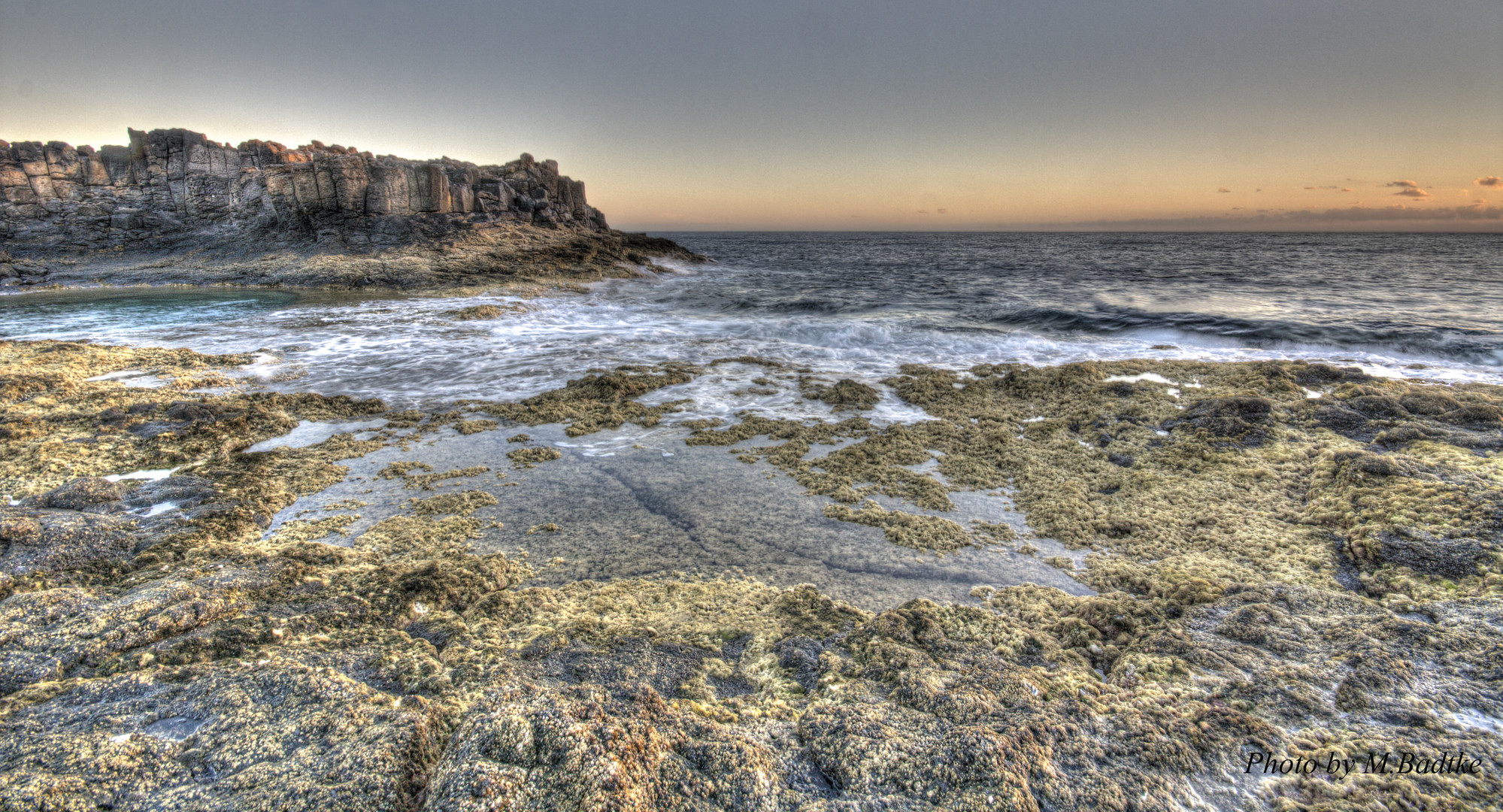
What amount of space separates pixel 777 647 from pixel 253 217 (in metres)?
37.8

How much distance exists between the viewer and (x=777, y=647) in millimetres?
2607

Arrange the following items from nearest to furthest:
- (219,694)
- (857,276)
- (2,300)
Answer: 1. (219,694)
2. (2,300)
3. (857,276)

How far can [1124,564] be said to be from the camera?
11.4 ft

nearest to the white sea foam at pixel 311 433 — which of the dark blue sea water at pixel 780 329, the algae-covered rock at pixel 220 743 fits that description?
the dark blue sea water at pixel 780 329

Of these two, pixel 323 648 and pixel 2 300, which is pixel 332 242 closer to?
pixel 2 300

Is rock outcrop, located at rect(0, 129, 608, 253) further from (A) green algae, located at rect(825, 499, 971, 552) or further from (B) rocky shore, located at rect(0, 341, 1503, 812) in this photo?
(A) green algae, located at rect(825, 499, 971, 552)

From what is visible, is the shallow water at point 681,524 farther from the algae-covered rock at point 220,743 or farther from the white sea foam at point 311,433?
the algae-covered rock at point 220,743

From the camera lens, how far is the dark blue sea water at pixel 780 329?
8820 millimetres

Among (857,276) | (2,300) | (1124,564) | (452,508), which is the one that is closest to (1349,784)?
(1124,564)

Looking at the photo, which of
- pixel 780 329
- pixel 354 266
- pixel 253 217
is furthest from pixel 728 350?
pixel 253 217

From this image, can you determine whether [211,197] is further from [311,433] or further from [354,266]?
[311,433]

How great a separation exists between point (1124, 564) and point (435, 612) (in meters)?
3.76

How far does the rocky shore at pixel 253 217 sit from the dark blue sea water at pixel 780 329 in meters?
5.77

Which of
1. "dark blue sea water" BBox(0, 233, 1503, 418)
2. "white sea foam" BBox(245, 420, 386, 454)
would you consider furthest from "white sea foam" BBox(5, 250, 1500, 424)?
"white sea foam" BBox(245, 420, 386, 454)
